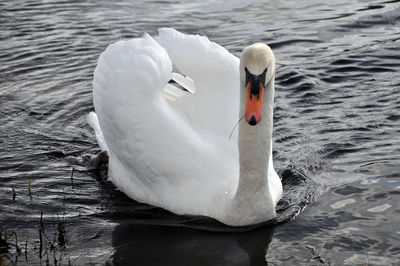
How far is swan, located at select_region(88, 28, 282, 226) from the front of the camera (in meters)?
6.89

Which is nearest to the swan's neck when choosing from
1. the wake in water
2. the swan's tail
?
the wake in water

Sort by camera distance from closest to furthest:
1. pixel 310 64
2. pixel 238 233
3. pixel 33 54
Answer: pixel 238 233 < pixel 310 64 < pixel 33 54

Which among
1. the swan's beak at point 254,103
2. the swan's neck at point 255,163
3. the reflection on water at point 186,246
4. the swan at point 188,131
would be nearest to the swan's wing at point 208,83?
the swan at point 188,131

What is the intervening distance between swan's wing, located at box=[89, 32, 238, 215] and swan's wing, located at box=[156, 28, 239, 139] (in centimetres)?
24

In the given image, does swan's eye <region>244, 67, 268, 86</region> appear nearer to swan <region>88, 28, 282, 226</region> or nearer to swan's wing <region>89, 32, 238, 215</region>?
swan <region>88, 28, 282, 226</region>

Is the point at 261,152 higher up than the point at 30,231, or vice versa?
the point at 261,152

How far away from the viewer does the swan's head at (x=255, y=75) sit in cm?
610

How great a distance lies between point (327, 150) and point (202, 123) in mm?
1639

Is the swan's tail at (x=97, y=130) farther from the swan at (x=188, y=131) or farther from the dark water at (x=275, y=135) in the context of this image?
the swan at (x=188, y=131)

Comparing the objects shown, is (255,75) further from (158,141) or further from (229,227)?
(229,227)

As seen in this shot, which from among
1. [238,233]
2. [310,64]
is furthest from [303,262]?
[310,64]

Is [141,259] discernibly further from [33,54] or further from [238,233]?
[33,54]

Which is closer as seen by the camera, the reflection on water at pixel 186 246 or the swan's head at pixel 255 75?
the swan's head at pixel 255 75

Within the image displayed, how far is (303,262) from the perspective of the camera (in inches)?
255
